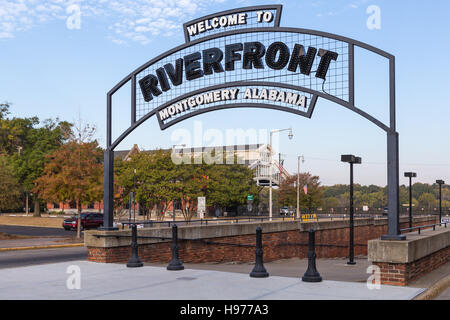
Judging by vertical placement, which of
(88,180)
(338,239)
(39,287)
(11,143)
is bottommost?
(338,239)

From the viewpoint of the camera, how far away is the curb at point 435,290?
9111 mm

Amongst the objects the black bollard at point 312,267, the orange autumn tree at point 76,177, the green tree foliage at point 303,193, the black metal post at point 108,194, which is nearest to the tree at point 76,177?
the orange autumn tree at point 76,177

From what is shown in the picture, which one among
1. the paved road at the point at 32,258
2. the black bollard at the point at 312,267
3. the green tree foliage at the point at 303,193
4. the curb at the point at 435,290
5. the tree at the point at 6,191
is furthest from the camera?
the green tree foliage at the point at 303,193

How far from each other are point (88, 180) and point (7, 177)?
408 inches

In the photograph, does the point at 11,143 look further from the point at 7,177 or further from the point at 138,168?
the point at 7,177

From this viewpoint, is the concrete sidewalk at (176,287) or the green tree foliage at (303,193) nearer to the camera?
the concrete sidewalk at (176,287)

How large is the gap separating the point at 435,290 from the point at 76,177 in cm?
2420

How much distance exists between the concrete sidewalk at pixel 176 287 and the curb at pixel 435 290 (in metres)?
0.15

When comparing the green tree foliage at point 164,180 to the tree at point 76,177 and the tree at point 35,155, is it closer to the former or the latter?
the tree at point 35,155

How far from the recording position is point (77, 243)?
27641 mm

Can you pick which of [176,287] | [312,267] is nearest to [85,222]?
[176,287]

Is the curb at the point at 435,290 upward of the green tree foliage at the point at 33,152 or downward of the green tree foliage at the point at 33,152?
downward

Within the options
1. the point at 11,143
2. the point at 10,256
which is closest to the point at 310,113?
the point at 10,256

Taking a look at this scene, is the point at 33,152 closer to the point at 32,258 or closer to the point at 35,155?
the point at 35,155
